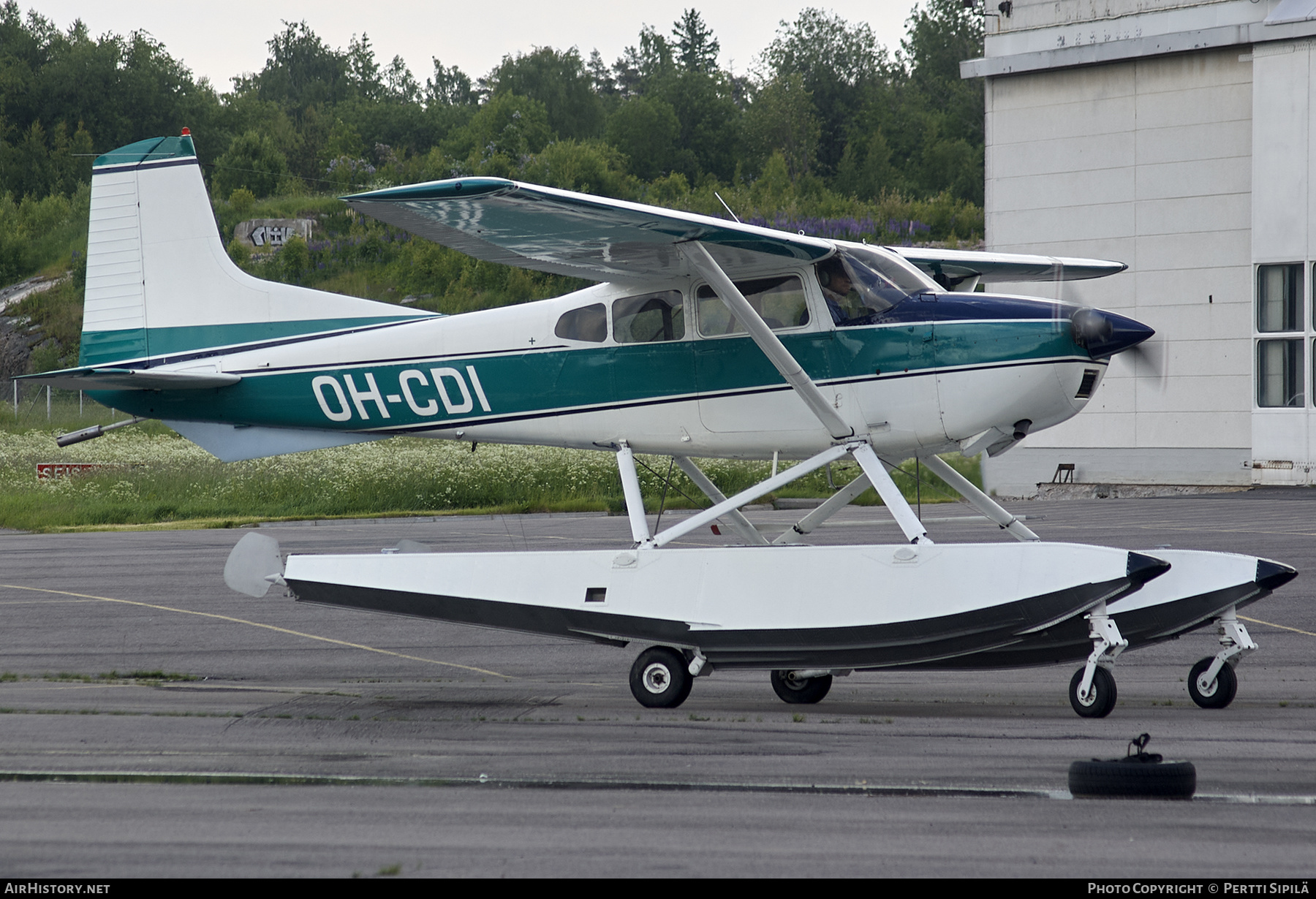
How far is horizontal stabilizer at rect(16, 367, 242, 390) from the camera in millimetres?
9047

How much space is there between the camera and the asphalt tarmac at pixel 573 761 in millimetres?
4469

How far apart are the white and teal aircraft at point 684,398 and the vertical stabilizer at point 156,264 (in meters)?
0.02

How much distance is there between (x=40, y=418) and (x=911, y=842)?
39.2 metres

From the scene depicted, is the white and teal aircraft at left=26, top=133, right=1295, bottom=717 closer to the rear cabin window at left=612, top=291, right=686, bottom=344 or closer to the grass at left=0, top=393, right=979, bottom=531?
the rear cabin window at left=612, top=291, right=686, bottom=344

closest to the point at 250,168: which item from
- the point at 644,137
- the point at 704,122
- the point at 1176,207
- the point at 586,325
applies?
the point at 644,137

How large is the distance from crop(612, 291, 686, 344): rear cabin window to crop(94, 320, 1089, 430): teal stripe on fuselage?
2.8 inches

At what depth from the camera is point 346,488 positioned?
2481 centimetres

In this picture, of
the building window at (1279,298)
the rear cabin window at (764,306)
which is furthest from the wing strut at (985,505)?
the building window at (1279,298)

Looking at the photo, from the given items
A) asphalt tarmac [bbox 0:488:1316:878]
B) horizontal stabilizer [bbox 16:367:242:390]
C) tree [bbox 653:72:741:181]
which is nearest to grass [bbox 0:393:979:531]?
asphalt tarmac [bbox 0:488:1316:878]

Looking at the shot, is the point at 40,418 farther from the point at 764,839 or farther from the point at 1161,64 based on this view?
the point at 764,839

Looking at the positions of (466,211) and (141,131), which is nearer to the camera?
(466,211)

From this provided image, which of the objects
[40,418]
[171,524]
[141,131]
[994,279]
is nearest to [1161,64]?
[994,279]

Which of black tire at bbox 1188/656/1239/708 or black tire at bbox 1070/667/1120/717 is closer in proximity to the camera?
black tire at bbox 1070/667/1120/717

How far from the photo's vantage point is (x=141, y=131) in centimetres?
6988
